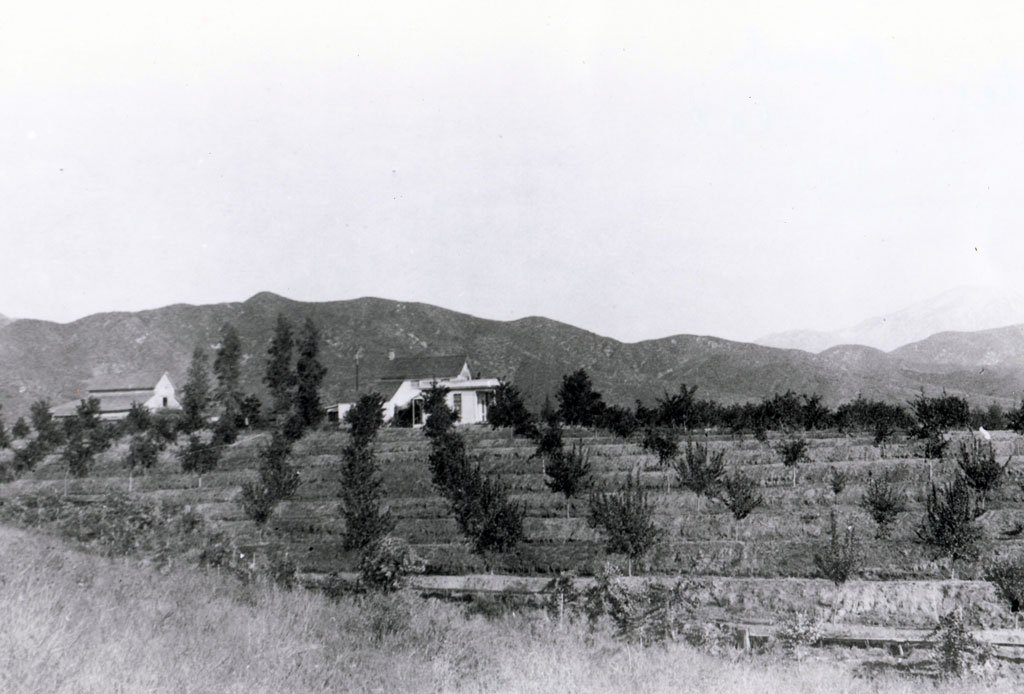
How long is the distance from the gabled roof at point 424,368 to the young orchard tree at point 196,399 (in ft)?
46.0

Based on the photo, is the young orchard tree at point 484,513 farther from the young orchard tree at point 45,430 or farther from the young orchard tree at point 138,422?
the young orchard tree at point 45,430

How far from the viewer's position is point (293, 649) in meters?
8.52

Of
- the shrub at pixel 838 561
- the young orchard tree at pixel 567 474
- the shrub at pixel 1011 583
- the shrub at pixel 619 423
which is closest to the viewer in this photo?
the shrub at pixel 1011 583

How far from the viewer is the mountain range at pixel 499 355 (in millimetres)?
80000

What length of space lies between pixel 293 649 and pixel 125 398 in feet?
209

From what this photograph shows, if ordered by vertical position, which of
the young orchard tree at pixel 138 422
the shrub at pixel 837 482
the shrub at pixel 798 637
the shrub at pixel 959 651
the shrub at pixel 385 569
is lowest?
the shrub at pixel 798 637

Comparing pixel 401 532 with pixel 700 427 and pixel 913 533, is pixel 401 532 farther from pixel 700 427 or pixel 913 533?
pixel 700 427

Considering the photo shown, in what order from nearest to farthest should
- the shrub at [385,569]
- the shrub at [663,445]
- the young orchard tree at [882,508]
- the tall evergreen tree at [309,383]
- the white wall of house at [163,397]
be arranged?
the shrub at [385,569] < the young orchard tree at [882,508] < the shrub at [663,445] < the tall evergreen tree at [309,383] < the white wall of house at [163,397]

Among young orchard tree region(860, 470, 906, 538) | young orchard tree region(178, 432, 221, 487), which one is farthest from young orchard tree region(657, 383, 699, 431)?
young orchard tree region(178, 432, 221, 487)

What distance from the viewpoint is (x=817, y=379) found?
83.7 metres

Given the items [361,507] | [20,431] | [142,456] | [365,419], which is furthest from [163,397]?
[361,507]

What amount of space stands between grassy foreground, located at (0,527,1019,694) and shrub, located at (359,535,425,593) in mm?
698

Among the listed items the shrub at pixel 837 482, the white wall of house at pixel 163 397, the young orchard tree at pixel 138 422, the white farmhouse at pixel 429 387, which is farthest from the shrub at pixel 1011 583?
the white wall of house at pixel 163 397

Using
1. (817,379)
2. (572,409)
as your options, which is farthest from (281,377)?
(817,379)
